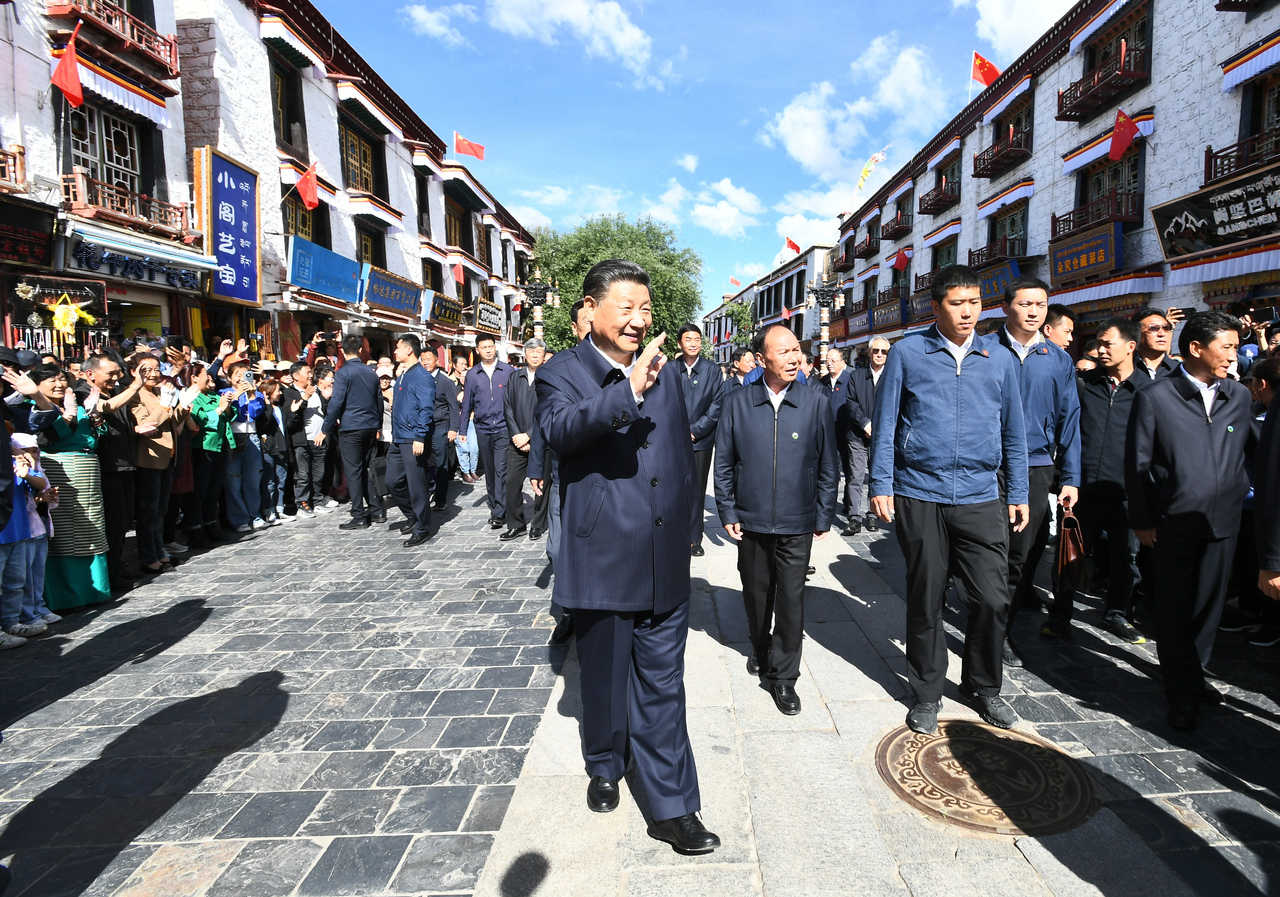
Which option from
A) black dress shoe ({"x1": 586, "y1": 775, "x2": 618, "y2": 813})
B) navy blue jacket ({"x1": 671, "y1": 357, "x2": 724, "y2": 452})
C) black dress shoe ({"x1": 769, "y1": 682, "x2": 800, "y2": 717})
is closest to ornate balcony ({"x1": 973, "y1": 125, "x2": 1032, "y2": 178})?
navy blue jacket ({"x1": 671, "y1": 357, "x2": 724, "y2": 452})

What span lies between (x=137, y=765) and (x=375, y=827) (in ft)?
4.54

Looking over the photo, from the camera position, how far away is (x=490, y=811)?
2.64 meters

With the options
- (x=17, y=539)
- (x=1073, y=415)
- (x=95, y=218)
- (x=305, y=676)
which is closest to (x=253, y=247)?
(x=95, y=218)

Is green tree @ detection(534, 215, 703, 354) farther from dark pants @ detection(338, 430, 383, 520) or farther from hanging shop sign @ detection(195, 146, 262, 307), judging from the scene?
dark pants @ detection(338, 430, 383, 520)

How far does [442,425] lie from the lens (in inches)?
372

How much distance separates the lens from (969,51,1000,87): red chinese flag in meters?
20.5

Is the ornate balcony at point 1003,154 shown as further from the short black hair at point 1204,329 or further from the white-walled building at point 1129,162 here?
the short black hair at point 1204,329

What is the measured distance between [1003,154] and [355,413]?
68.5 feet

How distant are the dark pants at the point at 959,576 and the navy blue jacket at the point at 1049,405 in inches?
38.8

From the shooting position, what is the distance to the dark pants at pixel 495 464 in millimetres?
7684

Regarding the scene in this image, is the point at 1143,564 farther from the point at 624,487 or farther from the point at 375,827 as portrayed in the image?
the point at 375,827

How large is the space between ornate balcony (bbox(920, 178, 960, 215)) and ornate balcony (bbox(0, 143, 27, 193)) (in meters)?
26.6

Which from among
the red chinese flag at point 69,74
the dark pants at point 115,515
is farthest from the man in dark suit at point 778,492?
the red chinese flag at point 69,74

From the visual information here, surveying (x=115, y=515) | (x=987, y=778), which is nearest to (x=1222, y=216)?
(x=987, y=778)
